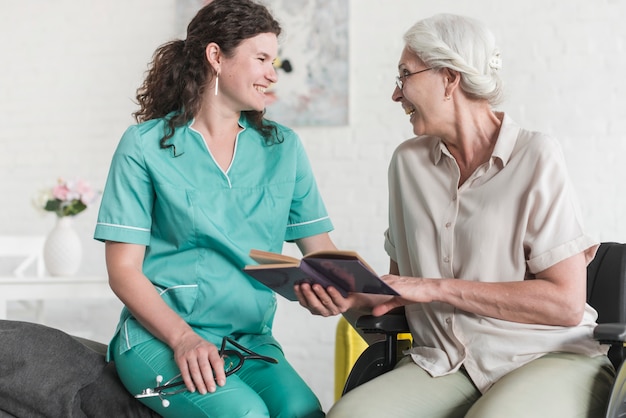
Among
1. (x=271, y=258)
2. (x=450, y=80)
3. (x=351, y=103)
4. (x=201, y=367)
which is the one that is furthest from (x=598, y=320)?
(x=351, y=103)

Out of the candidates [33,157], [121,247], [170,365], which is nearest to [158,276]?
[121,247]

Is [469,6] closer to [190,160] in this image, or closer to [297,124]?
[297,124]

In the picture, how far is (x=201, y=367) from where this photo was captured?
1.76m

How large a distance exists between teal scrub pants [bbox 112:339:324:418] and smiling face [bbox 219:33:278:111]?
0.62 m

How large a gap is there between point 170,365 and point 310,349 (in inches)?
84.1

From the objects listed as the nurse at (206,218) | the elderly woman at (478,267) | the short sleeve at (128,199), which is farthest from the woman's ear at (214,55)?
the elderly woman at (478,267)

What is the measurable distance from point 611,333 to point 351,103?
237 cm

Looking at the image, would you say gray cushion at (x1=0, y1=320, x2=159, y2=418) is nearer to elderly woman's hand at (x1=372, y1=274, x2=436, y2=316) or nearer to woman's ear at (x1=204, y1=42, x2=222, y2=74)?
elderly woman's hand at (x1=372, y1=274, x2=436, y2=316)

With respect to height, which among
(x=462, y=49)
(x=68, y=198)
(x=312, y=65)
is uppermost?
(x=462, y=49)

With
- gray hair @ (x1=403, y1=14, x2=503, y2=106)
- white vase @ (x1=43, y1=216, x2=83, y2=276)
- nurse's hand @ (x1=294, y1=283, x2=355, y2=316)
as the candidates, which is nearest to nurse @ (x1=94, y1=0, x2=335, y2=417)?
nurse's hand @ (x1=294, y1=283, x2=355, y2=316)

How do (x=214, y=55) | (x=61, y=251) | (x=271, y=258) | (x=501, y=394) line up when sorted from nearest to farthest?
(x=501, y=394)
(x=271, y=258)
(x=214, y=55)
(x=61, y=251)

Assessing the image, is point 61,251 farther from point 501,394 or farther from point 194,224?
point 501,394

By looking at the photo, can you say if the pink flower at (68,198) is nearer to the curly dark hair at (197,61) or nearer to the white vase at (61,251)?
the white vase at (61,251)

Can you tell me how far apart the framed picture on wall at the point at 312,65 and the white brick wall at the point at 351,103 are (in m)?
0.06
